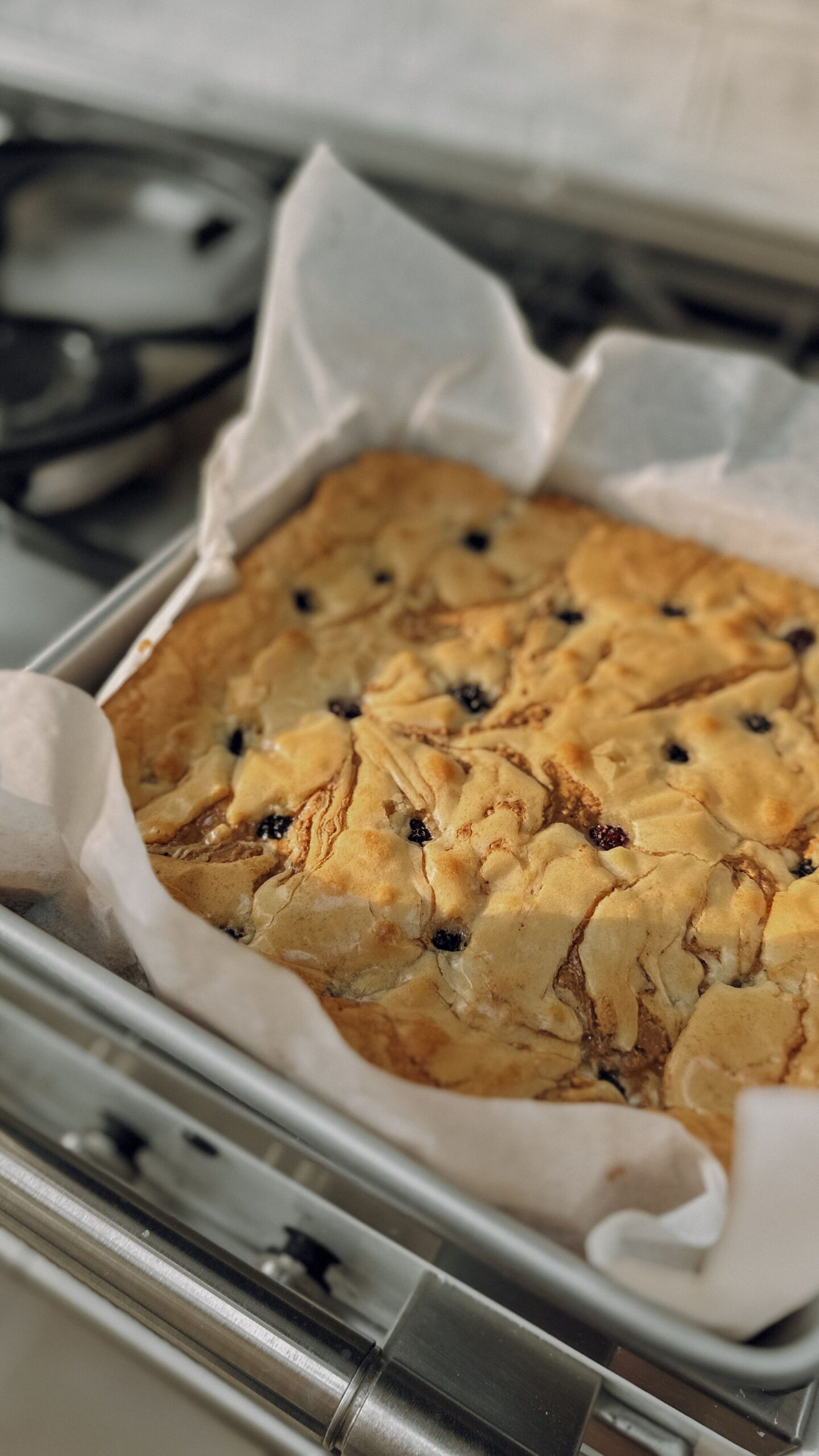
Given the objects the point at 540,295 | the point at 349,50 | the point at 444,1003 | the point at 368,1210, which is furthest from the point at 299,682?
the point at 349,50

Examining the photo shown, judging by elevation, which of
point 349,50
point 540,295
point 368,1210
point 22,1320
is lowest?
point 22,1320

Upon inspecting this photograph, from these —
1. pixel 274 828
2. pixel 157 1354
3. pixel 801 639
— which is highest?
pixel 801 639

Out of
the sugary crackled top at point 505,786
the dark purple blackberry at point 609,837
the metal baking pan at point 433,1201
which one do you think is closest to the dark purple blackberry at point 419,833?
the sugary crackled top at point 505,786

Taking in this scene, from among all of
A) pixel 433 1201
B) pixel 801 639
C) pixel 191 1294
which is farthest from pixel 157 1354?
pixel 801 639

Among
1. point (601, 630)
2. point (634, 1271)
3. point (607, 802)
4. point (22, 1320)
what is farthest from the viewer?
point (601, 630)

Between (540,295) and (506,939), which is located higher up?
(540,295)

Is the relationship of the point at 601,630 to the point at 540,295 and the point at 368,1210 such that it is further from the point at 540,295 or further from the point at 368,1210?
the point at 540,295

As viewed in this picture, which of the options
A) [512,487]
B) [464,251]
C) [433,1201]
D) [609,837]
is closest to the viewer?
[433,1201]

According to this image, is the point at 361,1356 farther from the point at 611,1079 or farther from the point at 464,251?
the point at 464,251
